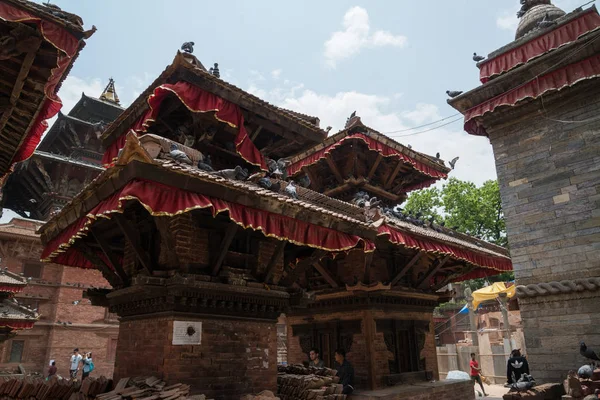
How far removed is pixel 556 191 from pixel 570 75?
298cm

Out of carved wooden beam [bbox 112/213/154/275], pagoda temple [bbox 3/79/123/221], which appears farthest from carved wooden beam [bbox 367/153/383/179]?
pagoda temple [bbox 3/79/123/221]

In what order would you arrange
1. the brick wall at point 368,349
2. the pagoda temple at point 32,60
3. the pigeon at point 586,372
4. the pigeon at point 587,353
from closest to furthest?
the pagoda temple at point 32,60 < the pigeon at point 586,372 < the pigeon at point 587,353 < the brick wall at point 368,349

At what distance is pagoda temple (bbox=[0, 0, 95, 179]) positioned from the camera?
4.89 m

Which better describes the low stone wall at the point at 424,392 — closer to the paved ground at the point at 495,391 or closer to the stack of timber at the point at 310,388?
the stack of timber at the point at 310,388

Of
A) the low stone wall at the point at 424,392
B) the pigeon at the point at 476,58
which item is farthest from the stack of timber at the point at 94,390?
the pigeon at the point at 476,58

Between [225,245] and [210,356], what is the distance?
1.81 metres

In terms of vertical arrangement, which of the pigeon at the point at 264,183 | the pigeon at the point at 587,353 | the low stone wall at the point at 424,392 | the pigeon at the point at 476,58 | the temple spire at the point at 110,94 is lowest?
the low stone wall at the point at 424,392

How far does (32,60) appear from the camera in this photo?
5383 mm

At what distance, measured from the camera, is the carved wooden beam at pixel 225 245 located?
695 cm

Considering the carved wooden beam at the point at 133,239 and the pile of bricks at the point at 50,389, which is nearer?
the carved wooden beam at the point at 133,239

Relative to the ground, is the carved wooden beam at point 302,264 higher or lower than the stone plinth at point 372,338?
higher

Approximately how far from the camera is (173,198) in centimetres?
584

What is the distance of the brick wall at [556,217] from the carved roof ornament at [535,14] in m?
A: 3.30

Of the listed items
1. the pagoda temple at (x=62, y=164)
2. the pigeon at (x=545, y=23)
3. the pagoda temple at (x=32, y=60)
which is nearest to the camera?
the pagoda temple at (x=32, y=60)
